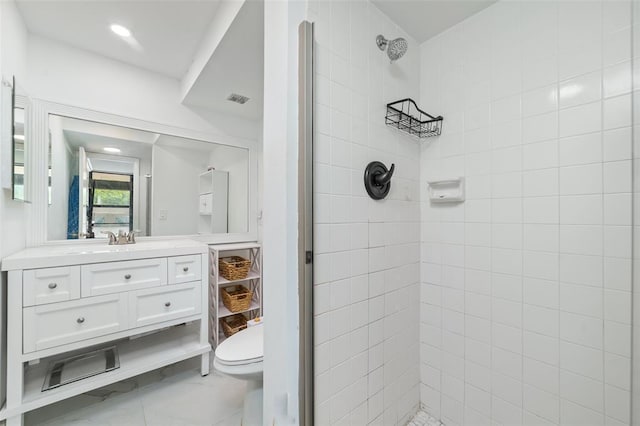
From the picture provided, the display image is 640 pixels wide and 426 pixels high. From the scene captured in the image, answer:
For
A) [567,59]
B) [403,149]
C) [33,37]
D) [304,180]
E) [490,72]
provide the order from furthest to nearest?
[33,37]
[403,149]
[490,72]
[567,59]
[304,180]

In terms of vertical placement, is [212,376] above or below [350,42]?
below

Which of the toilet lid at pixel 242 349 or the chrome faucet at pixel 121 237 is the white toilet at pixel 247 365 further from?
the chrome faucet at pixel 121 237

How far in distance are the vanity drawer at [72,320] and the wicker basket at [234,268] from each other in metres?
0.80

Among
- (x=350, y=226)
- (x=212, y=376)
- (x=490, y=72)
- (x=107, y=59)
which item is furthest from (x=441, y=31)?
(x=212, y=376)

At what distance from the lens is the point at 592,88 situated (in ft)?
3.41

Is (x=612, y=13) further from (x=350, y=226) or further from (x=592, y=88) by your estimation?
(x=350, y=226)

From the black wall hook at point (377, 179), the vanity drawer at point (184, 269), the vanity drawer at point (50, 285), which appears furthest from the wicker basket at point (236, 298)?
the black wall hook at point (377, 179)

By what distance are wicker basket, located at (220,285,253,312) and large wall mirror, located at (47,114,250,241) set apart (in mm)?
577

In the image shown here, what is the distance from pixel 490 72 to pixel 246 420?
2237 mm

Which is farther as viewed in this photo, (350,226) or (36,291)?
(36,291)

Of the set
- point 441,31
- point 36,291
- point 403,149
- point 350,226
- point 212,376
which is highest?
point 441,31

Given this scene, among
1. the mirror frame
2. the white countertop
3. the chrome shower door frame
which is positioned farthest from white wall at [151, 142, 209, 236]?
the chrome shower door frame

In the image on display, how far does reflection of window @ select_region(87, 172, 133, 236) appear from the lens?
1.88m

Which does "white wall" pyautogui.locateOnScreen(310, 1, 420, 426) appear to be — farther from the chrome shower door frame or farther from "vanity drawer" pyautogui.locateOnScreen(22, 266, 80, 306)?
"vanity drawer" pyautogui.locateOnScreen(22, 266, 80, 306)
